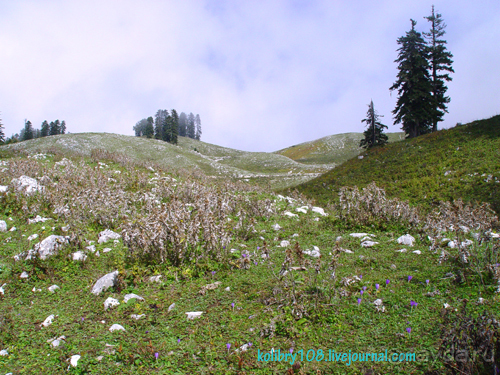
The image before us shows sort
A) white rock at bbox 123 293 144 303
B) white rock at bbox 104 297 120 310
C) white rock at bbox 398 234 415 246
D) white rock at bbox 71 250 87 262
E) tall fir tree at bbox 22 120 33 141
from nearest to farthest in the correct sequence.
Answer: white rock at bbox 104 297 120 310 < white rock at bbox 123 293 144 303 < white rock at bbox 71 250 87 262 < white rock at bbox 398 234 415 246 < tall fir tree at bbox 22 120 33 141

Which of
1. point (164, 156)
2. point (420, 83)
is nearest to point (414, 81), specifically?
point (420, 83)

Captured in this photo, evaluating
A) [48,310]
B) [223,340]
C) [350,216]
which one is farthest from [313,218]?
[48,310]

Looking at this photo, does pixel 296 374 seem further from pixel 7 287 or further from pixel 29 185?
pixel 29 185

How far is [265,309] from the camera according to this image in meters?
4.70

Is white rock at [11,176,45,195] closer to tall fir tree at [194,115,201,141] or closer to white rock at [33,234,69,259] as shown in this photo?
white rock at [33,234,69,259]

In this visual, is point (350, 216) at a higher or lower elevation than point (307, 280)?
higher

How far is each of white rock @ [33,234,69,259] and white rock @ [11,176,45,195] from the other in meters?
4.75

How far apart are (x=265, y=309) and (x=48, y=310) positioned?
3989 mm

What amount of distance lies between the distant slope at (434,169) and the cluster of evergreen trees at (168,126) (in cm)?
7708

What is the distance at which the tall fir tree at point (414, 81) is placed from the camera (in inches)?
1308

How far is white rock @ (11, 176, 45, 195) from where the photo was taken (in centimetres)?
1020

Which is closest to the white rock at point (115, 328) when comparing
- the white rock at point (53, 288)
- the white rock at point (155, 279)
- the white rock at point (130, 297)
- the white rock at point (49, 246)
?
the white rock at point (130, 297)

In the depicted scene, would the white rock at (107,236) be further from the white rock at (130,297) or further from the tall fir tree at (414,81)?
the tall fir tree at (414,81)

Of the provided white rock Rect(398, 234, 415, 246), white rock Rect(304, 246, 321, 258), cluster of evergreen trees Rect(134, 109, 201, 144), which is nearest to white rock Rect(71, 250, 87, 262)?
white rock Rect(304, 246, 321, 258)
